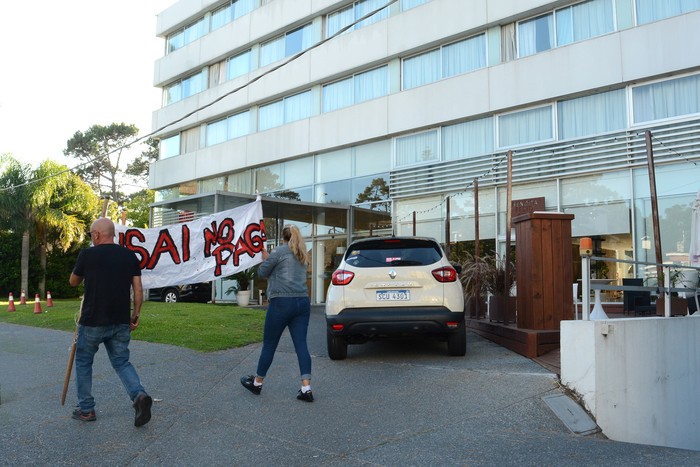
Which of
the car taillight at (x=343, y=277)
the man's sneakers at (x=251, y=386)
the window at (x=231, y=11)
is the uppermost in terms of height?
the window at (x=231, y=11)

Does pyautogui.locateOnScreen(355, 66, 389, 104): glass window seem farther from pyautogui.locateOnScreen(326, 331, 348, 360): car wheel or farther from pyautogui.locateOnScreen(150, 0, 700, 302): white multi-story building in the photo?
pyautogui.locateOnScreen(326, 331, 348, 360): car wheel

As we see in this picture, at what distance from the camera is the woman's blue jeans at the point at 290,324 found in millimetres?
5910

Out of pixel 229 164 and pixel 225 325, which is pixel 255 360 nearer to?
pixel 225 325

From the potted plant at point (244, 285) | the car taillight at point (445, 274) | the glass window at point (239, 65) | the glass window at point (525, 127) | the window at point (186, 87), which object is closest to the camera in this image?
the car taillight at point (445, 274)

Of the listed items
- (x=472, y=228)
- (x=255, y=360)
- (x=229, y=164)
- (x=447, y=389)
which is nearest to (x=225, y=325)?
(x=255, y=360)

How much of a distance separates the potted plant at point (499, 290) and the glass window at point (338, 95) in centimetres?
1194

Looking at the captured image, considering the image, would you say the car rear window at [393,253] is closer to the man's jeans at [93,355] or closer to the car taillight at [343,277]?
the car taillight at [343,277]

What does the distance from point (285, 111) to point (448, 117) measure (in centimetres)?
779

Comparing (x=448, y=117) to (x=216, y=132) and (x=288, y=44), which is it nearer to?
(x=288, y=44)

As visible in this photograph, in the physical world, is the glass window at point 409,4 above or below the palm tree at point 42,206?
above

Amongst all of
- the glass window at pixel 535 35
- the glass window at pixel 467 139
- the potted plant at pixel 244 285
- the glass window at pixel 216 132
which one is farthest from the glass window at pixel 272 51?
the glass window at pixel 535 35

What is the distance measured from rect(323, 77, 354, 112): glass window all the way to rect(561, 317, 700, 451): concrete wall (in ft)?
49.3

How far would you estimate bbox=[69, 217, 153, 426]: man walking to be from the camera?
512 centimetres

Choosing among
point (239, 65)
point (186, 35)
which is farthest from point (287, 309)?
point (186, 35)
